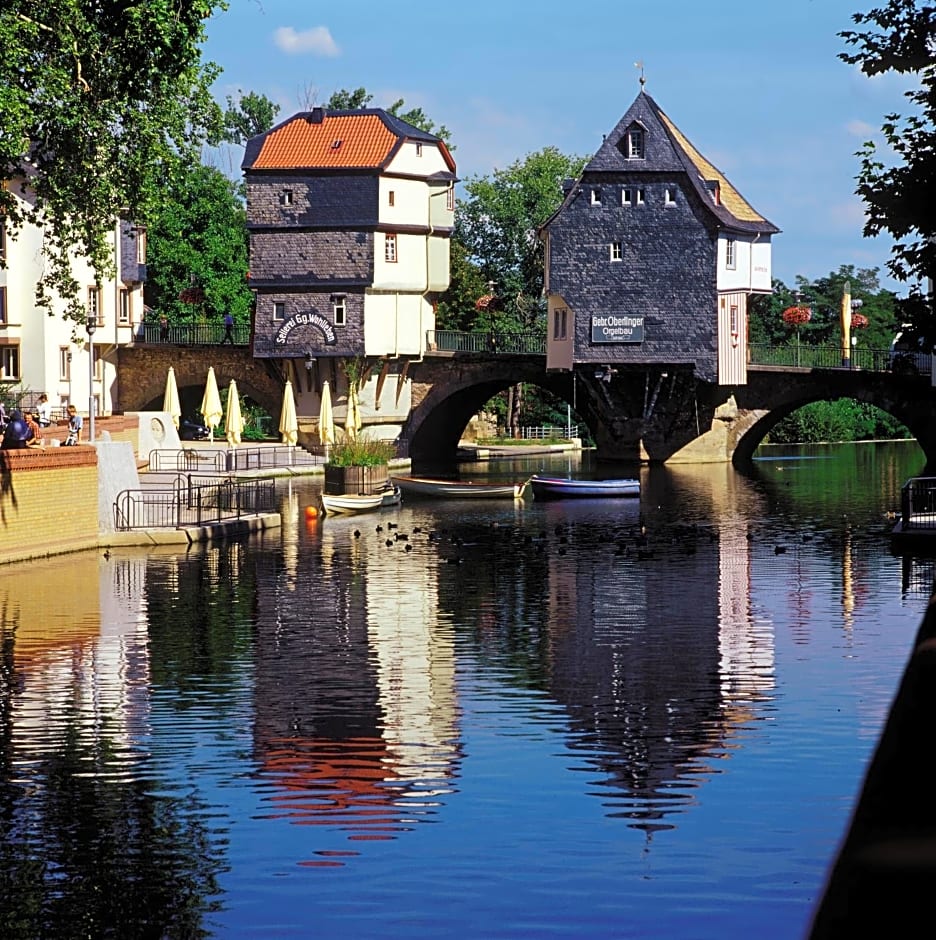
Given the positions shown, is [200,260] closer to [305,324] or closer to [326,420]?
[305,324]

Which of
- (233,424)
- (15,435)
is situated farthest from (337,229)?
(15,435)

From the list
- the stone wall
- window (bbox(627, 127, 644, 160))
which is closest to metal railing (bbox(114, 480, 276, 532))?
the stone wall

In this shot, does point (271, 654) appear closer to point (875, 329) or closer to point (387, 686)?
point (387, 686)

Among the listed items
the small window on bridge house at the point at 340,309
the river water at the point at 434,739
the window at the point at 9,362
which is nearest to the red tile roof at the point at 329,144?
the small window on bridge house at the point at 340,309

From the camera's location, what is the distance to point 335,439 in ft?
280

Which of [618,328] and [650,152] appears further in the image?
[618,328]

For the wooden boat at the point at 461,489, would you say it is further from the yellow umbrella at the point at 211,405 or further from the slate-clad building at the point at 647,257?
the slate-clad building at the point at 647,257

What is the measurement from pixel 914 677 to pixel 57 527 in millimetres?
38673

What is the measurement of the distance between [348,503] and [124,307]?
36175mm

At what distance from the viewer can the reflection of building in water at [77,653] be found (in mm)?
24047

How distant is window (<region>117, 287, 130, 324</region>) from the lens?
3666 inches

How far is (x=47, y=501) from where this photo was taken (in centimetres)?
4419

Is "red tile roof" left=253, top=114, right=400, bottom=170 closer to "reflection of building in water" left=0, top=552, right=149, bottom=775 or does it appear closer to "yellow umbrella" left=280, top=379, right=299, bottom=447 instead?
"yellow umbrella" left=280, top=379, right=299, bottom=447

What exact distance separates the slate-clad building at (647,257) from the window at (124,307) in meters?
23.0
